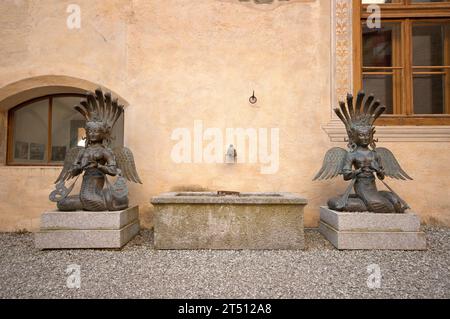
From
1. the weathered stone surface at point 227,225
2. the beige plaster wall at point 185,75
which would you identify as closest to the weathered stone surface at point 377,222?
the weathered stone surface at point 227,225

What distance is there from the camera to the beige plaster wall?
4.20m

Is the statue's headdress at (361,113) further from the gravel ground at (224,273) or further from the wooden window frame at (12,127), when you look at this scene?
the wooden window frame at (12,127)

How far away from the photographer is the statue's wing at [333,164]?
3.42 m

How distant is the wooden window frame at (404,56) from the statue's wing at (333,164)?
4.48 feet

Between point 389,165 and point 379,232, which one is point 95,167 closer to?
point 379,232

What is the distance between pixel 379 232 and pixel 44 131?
5.33 metres

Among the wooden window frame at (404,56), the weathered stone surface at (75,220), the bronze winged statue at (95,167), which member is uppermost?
the wooden window frame at (404,56)

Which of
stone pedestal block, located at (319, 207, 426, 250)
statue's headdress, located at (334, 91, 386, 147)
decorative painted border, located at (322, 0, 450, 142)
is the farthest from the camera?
decorative painted border, located at (322, 0, 450, 142)

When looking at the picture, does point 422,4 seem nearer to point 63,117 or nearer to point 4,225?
point 63,117

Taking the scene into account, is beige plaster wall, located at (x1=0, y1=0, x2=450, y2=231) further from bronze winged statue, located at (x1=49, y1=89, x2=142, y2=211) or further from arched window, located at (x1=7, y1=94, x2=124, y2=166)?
bronze winged statue, located at (x1=49, y1=89, x2=142, y2=211)

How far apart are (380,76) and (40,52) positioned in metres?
5.70

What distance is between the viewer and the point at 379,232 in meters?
3.06

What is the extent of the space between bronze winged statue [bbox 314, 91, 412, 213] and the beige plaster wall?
80 centimetres

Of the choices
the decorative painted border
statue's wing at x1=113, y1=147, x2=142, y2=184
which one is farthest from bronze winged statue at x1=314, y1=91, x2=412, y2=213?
statue's wing at x1=113, y1=147, x2=142, y2=184
